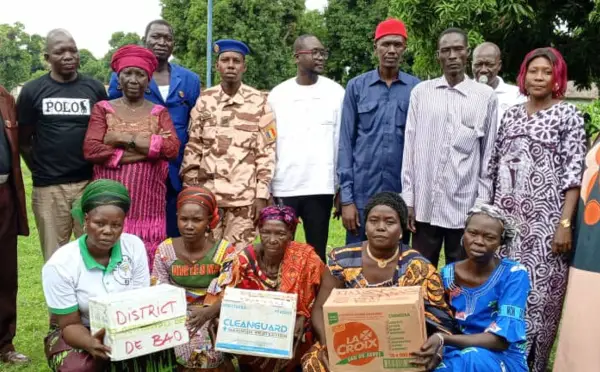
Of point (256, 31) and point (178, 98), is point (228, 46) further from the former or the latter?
point (256, 31)

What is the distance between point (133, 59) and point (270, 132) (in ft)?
3.59

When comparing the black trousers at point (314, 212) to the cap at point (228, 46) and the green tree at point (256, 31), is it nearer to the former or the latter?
the cap at point (228, 46)

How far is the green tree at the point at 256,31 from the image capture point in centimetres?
2944

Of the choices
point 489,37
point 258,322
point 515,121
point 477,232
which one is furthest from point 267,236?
point 489,37

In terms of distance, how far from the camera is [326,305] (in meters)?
3.53

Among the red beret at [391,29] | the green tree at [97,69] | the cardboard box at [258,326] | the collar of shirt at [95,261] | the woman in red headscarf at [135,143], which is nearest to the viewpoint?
the collar of shirt at [95,261]

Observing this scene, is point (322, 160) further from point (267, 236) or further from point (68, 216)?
point (68, 216)

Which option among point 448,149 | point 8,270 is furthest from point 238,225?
point 8,270

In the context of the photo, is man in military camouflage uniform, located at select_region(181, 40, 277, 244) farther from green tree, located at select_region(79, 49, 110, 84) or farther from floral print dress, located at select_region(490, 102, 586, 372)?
green tree, located at select_region(79, 49, 110, 84)

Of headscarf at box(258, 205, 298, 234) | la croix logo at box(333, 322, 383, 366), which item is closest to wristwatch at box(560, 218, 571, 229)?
la croix logo at box(333, 322, 383, 366)

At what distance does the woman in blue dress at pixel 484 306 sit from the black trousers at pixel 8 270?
305 cm

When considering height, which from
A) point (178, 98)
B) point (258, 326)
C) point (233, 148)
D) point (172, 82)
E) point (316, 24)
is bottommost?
point (258, 326)

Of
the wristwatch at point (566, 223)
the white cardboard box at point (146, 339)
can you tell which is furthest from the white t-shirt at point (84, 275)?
the wristwatch at point (566, 223)

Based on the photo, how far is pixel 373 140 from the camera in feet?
16.2
